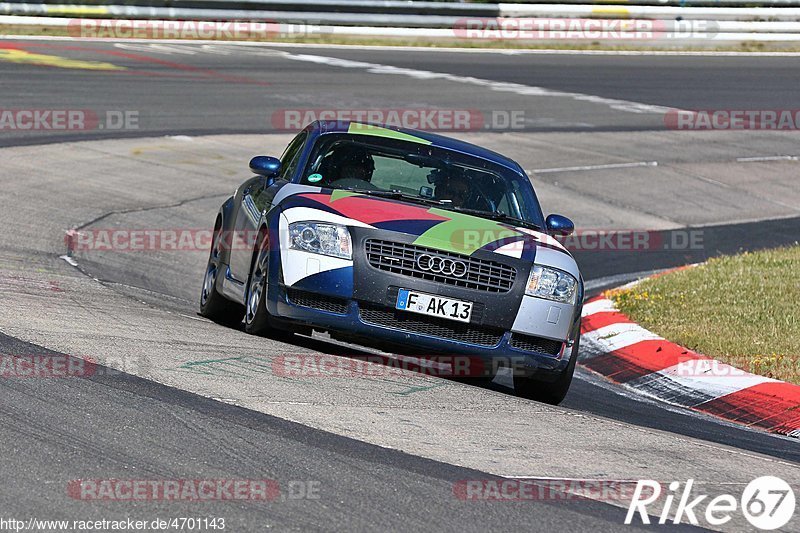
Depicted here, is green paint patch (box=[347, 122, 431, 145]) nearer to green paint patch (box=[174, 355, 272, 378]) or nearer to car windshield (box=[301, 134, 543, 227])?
car windshield (box=[301, 134, 543, 227])

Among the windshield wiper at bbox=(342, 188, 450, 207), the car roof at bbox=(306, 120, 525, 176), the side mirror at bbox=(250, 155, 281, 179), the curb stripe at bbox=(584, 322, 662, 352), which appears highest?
the car roof at bbox=(306, 120, 525, 176)

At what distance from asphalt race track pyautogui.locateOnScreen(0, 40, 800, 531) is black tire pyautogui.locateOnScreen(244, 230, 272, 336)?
0.48 ft

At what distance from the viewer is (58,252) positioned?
1117 centimetres

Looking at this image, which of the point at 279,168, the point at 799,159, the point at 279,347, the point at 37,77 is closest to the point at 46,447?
the point at 279,347

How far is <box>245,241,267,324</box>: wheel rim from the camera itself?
787 cm

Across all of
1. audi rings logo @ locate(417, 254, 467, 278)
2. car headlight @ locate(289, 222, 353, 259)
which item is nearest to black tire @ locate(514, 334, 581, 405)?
audi rings logo @ locate(417, 254, 467, 278)

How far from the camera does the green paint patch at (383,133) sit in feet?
29.5

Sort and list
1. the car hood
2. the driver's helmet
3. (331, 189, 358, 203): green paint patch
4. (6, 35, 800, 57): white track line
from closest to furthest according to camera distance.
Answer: the car hood < (331, 189, 358, 203): green paint patch < the driver's helmet < (6, 35, 800, 57): white track line

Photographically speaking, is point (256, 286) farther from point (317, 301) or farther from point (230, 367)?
point (230, 367)

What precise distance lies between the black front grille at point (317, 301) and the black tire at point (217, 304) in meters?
1.50

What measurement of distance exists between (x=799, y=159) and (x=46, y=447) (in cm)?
1871

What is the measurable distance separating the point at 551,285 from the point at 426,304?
0.77 metres

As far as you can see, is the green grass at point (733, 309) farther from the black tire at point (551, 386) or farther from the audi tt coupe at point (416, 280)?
the audi tt coupe at point (416, 280)

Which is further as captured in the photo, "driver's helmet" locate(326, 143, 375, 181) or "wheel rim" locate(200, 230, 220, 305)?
"wheel rim" locate(200, 230, 220, 305)
